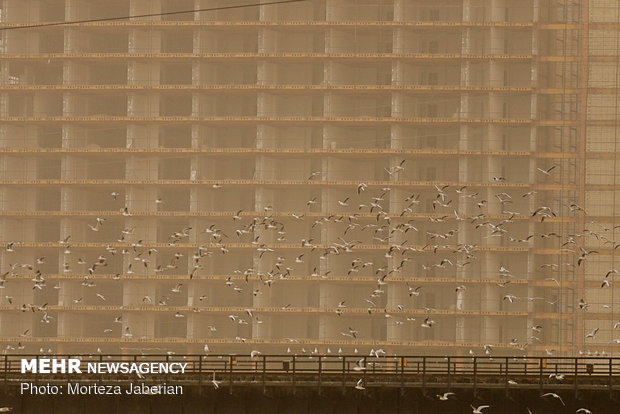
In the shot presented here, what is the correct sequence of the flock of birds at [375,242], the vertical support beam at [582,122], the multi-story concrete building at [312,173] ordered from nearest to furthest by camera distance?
the flock of birds at [375,242], the multi-story concrete building at [312,173], the vertical support beam at [582,122]

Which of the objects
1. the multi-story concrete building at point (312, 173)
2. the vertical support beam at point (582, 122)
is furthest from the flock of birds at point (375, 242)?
the vertical support beam at point (582, 122)

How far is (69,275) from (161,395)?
64.1 metres

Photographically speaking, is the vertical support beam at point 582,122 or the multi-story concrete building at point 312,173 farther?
the vertical support beam at point 582,122

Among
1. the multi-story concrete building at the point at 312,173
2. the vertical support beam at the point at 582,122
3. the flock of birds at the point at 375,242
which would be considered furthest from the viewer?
the vertical support beam at the point at 582,122

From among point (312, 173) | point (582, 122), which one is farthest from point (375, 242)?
point (582, 122)

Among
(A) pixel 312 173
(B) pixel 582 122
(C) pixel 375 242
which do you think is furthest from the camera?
(B) pixel 582 122

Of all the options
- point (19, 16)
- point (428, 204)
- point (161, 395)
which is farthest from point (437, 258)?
point (161, 395)

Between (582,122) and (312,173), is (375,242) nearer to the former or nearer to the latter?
(312,173)

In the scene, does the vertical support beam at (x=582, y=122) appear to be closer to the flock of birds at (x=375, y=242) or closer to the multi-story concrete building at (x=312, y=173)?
the multi-story concrete building at (x=312, y=173)

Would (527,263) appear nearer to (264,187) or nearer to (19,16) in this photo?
(264,187)

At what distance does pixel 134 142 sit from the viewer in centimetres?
12100

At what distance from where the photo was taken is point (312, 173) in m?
121

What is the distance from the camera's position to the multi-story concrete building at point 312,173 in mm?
118188

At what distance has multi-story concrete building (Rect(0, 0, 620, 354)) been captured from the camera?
118188mm
